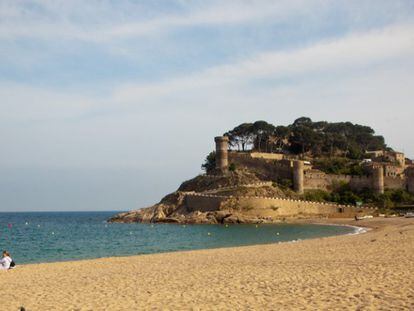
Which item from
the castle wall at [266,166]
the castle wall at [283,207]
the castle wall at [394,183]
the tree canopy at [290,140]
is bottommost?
the castle wall at [283,207]

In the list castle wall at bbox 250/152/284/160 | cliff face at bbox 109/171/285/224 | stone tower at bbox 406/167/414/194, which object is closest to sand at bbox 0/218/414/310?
cliff face at bbox 109/171/285/224

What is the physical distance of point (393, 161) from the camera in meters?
73.8

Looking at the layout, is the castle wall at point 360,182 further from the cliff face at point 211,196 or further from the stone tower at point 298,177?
the cliff face at point 211,196

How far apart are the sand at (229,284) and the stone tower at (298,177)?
4165 centimetres

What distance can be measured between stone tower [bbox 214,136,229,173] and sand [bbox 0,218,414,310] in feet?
151

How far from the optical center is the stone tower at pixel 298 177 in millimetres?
60781

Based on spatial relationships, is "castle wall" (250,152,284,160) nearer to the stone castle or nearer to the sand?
the stone castle

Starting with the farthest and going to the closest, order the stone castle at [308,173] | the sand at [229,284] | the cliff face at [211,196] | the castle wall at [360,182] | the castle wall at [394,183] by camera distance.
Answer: the castle wall at [360,182], the castle wall at [394,183], the stone castle at [308,173], the cliff face at [211,196], the sand at [229,284]

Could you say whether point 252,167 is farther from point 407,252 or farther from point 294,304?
point 294,304

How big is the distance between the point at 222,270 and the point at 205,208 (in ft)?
139

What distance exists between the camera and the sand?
32.0 feet

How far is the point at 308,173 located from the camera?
63.1 m

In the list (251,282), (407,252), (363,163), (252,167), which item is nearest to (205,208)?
(252,167)

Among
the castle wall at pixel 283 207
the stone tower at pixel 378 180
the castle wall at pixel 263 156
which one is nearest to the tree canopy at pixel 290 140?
the castle wall at pixel 263 156
